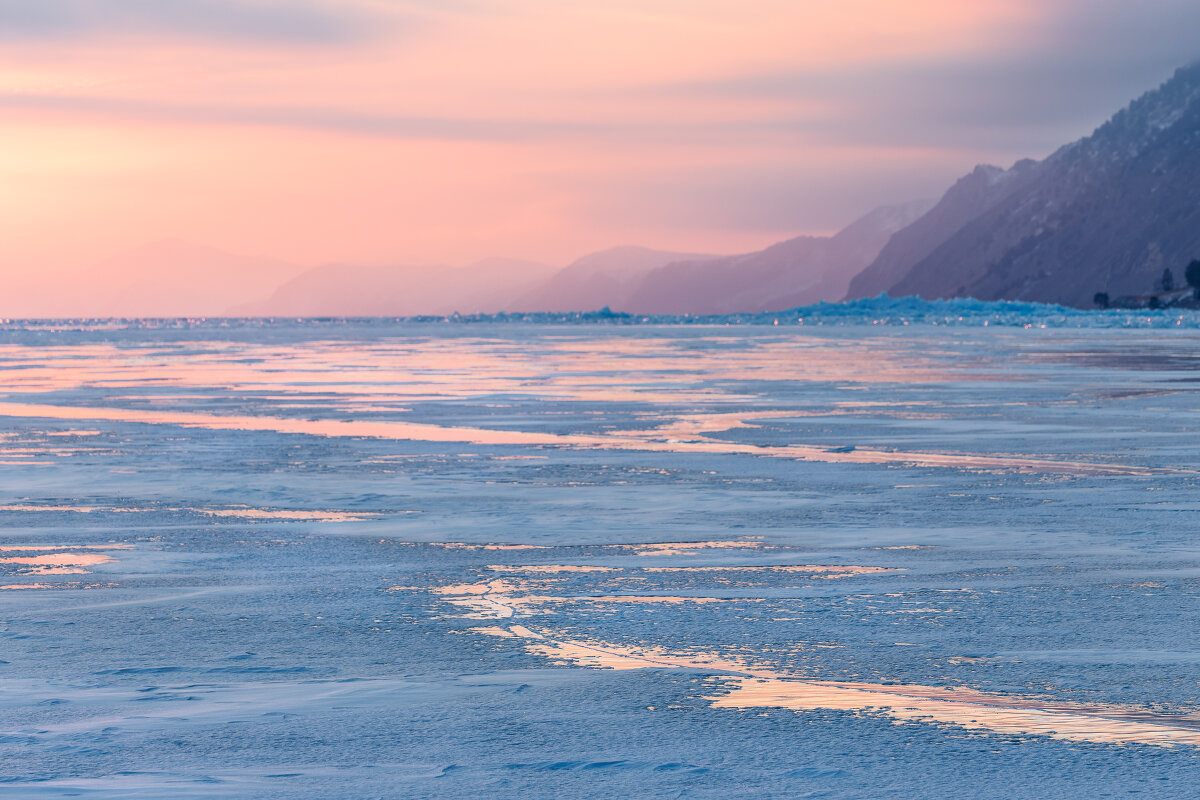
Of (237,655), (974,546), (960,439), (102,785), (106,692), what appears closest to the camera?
(102,785)

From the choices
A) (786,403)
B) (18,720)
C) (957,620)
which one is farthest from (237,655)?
(786,403)

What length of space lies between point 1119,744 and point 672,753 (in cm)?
166

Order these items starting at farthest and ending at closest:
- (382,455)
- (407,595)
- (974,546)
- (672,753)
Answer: (382,455) < (974,546) < (407,595) < (672,753)

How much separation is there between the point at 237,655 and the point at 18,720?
4.35 feet

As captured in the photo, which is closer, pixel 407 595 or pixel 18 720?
pixel 18 720

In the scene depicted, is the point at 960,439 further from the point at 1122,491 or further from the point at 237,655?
the point at 237,655

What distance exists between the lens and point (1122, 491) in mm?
13062

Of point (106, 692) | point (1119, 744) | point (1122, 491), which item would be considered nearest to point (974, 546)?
point (1122, 491)

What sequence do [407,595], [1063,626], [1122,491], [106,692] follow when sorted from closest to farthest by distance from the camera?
[106,692] → [1063,626] → [407,595] → [1122,491]

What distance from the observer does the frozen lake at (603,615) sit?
5344 mm

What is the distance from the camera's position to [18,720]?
19.4 feet

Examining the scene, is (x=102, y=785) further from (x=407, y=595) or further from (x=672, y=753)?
(x=407, y=595)

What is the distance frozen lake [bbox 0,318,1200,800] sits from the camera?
5.34 metres

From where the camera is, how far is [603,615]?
7.98 meters
